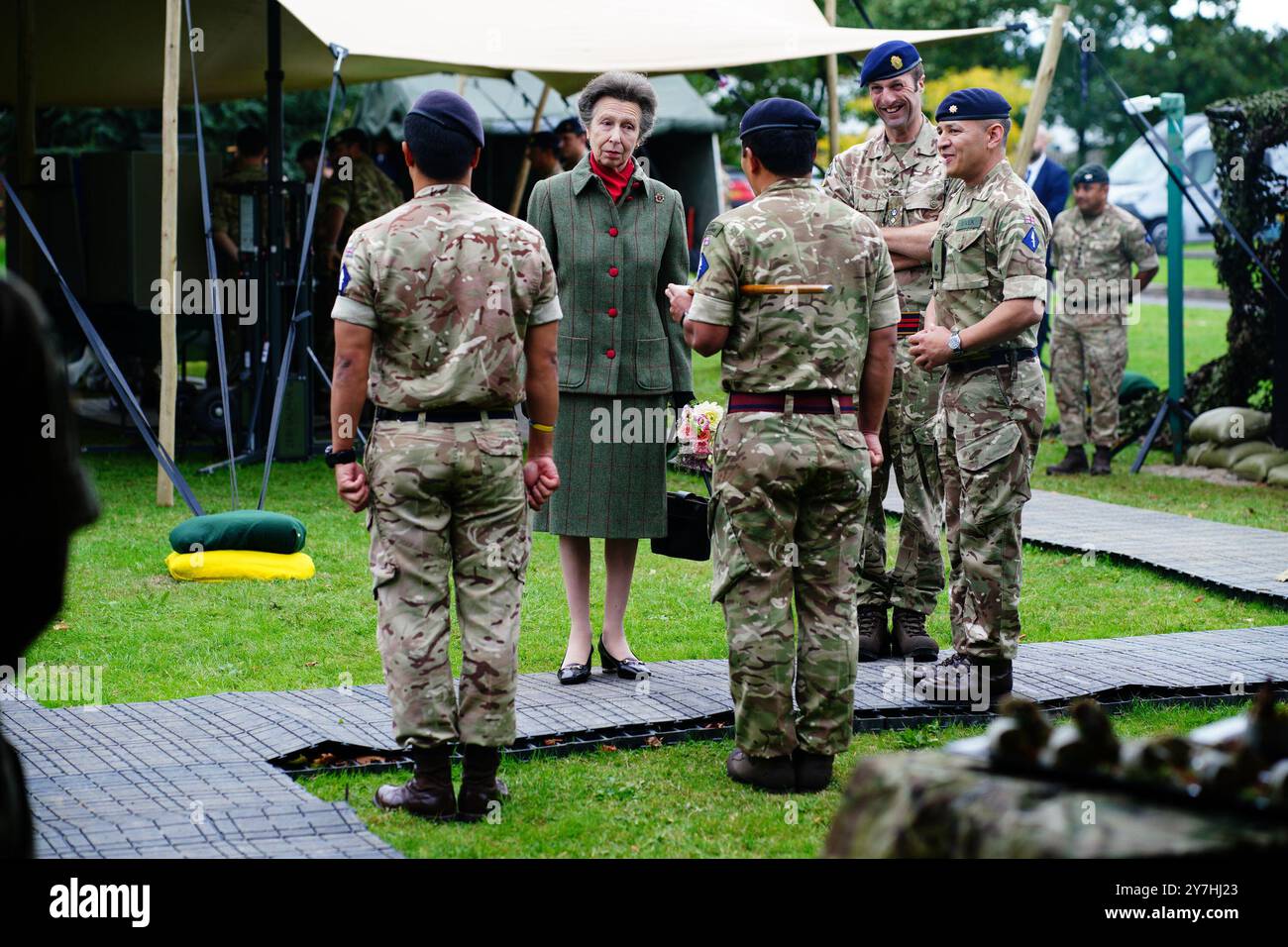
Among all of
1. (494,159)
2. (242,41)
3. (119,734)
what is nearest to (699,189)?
(494,159)

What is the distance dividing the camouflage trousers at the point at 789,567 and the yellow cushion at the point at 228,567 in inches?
153

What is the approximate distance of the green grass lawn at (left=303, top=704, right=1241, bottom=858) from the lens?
14.4 ft

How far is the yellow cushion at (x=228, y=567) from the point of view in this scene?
8.15 m

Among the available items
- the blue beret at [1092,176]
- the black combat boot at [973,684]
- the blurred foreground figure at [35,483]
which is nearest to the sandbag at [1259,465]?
the blue beret at [1092,176]

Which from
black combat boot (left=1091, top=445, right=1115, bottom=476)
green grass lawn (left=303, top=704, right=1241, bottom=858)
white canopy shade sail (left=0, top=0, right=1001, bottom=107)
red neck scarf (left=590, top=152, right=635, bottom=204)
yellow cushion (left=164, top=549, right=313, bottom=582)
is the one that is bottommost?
green grass lawn (left=303, top=704, right=1241, bottom=858)

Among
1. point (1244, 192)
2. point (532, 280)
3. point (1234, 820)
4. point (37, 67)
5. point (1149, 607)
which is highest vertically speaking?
point (37, 67)

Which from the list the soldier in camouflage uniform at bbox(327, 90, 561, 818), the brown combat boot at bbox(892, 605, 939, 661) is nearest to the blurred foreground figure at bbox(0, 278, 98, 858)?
the soldier in camouflage uniform at bbox(327, 90, 561, 818)

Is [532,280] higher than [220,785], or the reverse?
[532,280]

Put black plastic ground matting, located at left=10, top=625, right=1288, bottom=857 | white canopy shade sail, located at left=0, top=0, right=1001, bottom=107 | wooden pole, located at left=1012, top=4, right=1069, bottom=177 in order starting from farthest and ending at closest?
white canopy shade sail, located at left=0, top=0, right=1001, bottom=107, wooden pole, located at left=1012, top=4, right=1069, bottom=177, black plastic ground matting, located at left=10, top=625, right=1288, bottom=857

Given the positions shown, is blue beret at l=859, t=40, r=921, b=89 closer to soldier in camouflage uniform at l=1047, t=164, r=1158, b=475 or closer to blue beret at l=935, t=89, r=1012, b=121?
blue beret at l=935, t=89, r=1012, b=121

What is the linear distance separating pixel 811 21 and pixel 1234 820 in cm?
1115

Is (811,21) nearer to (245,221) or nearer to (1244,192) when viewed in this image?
(1244,192)

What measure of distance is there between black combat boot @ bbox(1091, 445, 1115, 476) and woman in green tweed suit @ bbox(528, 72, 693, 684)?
23.3 feet
